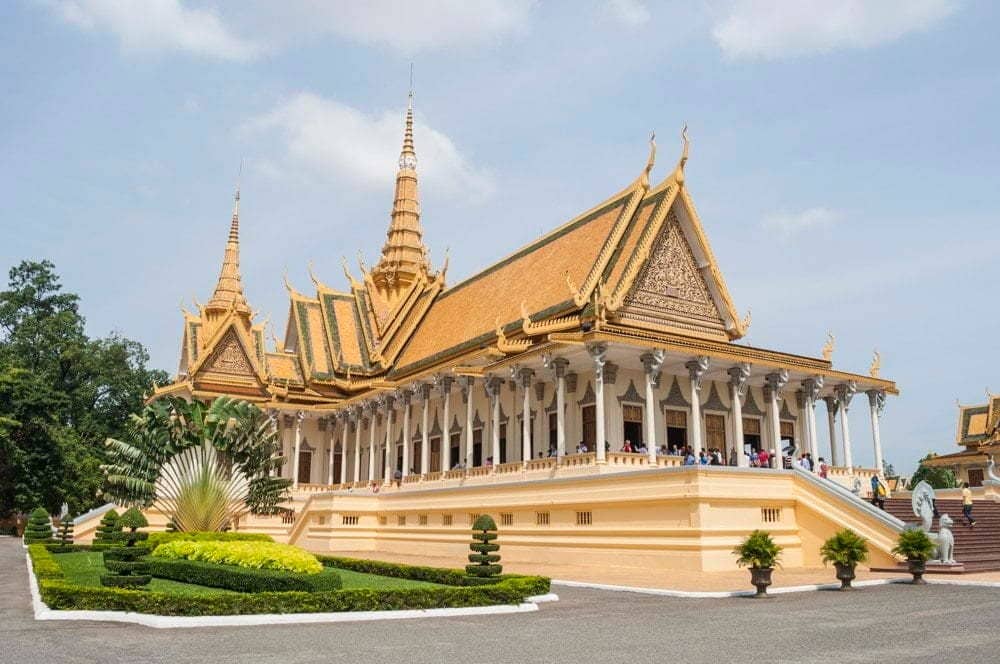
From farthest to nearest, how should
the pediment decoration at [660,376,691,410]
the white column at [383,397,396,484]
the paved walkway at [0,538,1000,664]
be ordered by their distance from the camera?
the white column at [383,397,396,484] < the pediment decoration at [660,376,691,410] < the paved walkway at [0,538,1000,664]

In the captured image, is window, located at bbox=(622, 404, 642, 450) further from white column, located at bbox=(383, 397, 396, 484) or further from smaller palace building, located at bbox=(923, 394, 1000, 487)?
smaller palace building, located at bbox=(923, 394, 1000, 487)

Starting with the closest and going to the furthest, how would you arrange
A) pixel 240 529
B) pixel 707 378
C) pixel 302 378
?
pixel 707 378 < pixel 240 529 < pixel 302 378

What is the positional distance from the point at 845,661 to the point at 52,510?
44.8 metres

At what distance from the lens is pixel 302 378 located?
3916 cm

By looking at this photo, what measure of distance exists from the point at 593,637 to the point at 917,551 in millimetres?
7870

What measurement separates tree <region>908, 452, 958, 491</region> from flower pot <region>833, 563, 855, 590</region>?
25.9 m

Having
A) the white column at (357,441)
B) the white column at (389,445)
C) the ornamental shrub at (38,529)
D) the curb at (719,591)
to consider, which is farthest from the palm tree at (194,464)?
the curb at (719,591)

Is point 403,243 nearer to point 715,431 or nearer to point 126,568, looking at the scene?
point 715,431

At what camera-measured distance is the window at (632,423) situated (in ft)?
81.4

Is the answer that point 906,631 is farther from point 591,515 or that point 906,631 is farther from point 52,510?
point 52,510

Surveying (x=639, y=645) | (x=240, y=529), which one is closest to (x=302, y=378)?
(x=240, y=529)

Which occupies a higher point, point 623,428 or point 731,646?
point 623,428

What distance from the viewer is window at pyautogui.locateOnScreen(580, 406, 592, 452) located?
24.4m

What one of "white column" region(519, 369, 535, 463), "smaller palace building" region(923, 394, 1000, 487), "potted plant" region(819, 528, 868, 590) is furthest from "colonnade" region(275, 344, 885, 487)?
"smaller palace building" region(923, 394, 1000, 487)
